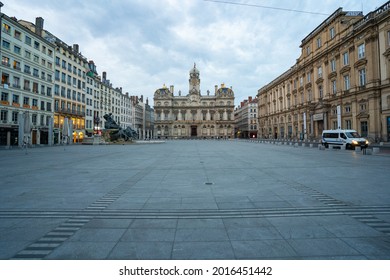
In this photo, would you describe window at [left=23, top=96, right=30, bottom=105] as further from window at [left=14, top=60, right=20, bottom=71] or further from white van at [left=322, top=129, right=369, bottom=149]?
white van at [left=322, top=129, right=369, bottom=149]

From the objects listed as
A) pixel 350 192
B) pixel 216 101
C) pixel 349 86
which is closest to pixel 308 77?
pixel 349 86

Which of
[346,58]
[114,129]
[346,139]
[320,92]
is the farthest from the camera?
[320,92]

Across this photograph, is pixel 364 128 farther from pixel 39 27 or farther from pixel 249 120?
pixel 249 120

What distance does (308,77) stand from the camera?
50.3 meters

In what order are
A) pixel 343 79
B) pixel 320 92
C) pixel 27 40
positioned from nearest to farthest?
pixel 343 79 → pixel 27 40 → pixel 320 92

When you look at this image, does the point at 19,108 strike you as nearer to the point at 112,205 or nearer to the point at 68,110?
the point at 68,110

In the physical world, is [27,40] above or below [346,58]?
above

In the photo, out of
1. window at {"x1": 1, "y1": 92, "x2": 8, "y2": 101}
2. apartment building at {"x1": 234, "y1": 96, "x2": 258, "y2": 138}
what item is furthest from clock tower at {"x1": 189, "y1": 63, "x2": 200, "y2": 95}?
window at {"x1": 1, "y1": 92, "x2": 8, "y2": 101}

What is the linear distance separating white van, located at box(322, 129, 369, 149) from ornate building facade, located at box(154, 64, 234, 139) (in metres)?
86.3

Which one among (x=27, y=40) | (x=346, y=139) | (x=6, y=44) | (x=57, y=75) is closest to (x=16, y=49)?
(x=6, y=44)

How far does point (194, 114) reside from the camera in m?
119

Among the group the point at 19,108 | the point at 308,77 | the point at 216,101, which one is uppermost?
the point at 216,101

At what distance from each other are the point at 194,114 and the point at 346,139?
314 ft
